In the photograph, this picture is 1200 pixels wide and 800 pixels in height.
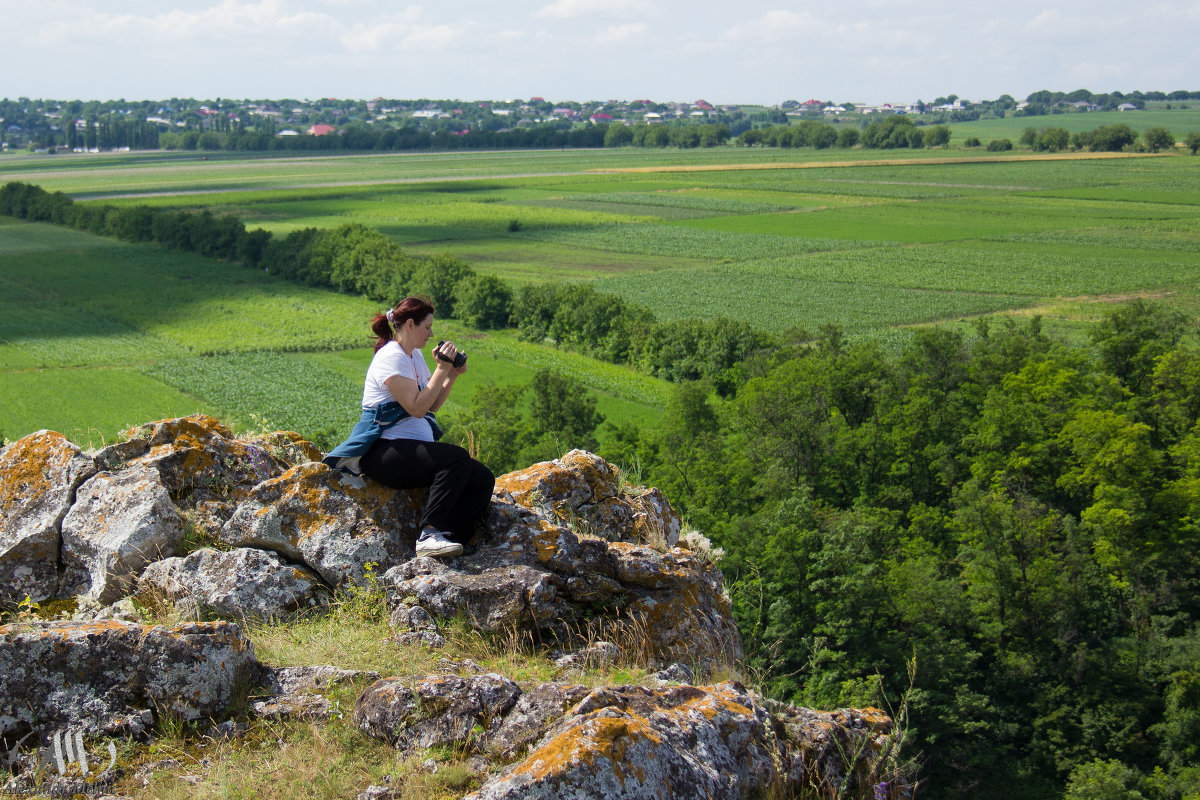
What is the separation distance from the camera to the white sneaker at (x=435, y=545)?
7.60 metres

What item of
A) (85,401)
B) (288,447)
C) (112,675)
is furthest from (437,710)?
(85,401)

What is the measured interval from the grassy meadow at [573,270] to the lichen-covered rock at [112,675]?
147 inches

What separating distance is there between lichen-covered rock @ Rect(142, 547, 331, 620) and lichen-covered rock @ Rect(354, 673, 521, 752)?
6.23ft

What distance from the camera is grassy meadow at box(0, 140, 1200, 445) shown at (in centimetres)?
5809

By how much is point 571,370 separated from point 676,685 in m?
54.9

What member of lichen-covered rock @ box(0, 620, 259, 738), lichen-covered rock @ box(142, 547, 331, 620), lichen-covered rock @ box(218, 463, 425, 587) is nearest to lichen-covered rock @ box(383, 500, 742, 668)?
lichen-covered rock @ box(218, 463, 425, 587)

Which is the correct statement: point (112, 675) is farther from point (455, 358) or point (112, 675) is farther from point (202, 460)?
point (455, 358)

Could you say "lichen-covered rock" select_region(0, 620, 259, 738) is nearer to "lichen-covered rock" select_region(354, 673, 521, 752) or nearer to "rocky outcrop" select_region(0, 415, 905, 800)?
"rocky outcrop" select_region(0, 415, 905, 800)

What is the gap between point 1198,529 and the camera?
31859 millimetres

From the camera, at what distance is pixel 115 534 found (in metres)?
7.80

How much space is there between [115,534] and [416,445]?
8.49 ft

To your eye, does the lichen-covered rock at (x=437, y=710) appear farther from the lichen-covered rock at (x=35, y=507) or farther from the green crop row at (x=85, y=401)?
the green crop row at (x=85, y=401)

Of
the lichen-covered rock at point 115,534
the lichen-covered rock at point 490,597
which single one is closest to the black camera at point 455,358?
the lichen-covered rock at point 490,597

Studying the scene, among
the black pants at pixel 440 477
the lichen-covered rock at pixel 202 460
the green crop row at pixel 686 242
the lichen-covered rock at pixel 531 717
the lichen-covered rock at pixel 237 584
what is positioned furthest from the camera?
the green crop row at pixel 686 242
